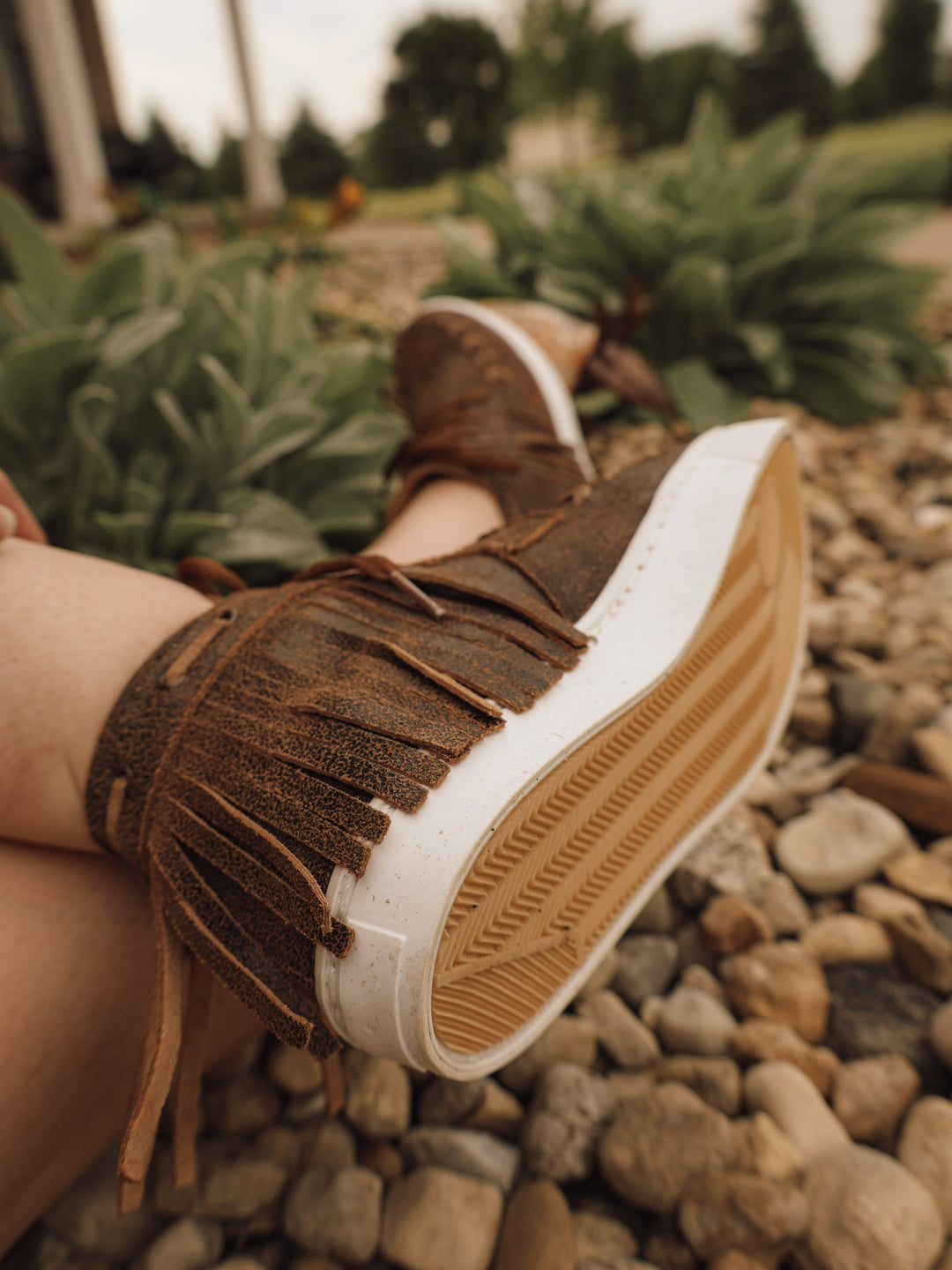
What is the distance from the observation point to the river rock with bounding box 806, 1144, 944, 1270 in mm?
601

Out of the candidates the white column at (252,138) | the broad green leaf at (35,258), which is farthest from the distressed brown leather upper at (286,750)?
the white column at (252,138)

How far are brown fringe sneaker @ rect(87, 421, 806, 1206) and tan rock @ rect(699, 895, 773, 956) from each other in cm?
14

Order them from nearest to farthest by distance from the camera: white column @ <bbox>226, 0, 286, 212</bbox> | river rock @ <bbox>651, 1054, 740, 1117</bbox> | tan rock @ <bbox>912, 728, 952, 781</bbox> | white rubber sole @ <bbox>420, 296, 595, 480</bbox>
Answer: river rock @ <bbox>651, 1054, 740, 1117</bbox>
tan rock @ <bbox>912, 728, 952, 781</bbox>
white rubber sole @ <bbox>420, 296, 595, 480</bbox>
white column @ <bbox>226, 0, 286, 212</bbox>

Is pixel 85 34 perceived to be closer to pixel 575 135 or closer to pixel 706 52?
pixel 575 135

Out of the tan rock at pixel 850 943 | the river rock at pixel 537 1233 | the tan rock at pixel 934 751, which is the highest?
the tan rock at pixel 934 751

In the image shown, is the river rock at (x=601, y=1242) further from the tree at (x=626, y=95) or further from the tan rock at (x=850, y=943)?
the tree at (x=626, y=95)

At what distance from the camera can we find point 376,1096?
747mm

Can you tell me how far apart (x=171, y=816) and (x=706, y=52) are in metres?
23.9

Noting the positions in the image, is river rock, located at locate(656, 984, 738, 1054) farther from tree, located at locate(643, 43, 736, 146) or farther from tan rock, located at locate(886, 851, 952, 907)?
tree, located at locate(643, 43, 736, 146)

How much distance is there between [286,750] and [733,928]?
0.53 m

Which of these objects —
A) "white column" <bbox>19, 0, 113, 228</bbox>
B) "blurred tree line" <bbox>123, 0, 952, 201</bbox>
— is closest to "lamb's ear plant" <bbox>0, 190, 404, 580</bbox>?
"white column" <bbox>19, 0, 113, 228</bbox>

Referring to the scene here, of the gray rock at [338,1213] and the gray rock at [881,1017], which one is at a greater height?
the gray rock at [881,1017]

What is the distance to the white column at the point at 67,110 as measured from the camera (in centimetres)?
630

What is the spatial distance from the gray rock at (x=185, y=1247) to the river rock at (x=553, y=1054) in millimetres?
269
